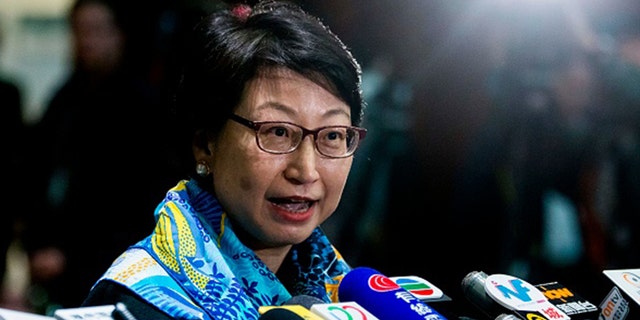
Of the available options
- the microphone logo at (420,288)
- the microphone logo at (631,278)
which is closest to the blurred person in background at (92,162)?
the microphone logo at (420,288)

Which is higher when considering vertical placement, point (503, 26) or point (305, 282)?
point (503, 26)

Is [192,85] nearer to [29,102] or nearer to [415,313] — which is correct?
[415,313]

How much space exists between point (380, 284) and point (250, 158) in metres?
0.33

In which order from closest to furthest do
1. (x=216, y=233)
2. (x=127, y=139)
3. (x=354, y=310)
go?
1. (x=354, y=310)
2. (x=216, y=233)
3. (x=127, y=139)

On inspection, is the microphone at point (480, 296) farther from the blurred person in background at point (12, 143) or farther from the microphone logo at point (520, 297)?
the blurred person in background at point (12, 143)

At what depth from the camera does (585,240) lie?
3.76 meters

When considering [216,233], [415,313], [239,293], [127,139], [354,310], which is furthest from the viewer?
[127,139]

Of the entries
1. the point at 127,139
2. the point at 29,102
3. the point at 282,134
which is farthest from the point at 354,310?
the point at 29,102

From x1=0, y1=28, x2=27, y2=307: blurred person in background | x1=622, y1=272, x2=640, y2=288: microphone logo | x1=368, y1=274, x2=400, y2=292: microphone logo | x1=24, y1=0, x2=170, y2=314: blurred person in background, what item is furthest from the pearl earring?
x1=0, y1=28, x2=27, y2=307: blurred person in background

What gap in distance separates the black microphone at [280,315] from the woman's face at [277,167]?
0.47m

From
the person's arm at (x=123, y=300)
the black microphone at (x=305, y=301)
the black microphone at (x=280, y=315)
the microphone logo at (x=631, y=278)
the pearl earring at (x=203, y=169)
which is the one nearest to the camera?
the black microphone at (x=280, y=315)

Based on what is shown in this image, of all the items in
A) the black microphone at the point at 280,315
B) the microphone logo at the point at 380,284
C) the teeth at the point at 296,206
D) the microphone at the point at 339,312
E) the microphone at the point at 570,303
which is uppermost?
the teeth at the point at 296,206

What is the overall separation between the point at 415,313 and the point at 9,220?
204 cm

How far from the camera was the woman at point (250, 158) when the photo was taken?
5.63ft
